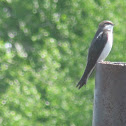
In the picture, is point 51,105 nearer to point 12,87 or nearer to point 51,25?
point 12,87

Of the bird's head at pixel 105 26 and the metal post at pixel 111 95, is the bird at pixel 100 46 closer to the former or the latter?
the bird's head at pixel 105 26

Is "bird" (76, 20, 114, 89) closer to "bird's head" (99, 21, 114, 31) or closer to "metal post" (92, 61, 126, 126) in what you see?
"bird's head" (99, 21, 114, 31)

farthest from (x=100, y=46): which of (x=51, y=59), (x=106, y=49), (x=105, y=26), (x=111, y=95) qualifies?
(x=51, y=59)

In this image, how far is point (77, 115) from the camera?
1316 cm

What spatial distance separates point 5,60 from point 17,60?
691 mm

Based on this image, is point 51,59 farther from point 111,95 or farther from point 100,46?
point 111,95

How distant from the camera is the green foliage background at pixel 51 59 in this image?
1287 cm

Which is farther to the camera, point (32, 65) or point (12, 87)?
point (32, 65)

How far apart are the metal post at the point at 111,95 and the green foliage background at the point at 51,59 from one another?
936 centimetres

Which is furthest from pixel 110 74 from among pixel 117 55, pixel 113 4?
pixel 113 4

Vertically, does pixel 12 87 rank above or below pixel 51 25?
below

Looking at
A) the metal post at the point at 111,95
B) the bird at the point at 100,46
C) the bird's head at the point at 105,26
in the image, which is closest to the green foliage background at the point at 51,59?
the bird's head at the point at 105,26

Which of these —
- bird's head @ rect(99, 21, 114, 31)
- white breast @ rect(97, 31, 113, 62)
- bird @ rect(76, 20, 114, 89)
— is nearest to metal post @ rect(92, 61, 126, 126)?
bird @ rect(76, 20, 114, 89)

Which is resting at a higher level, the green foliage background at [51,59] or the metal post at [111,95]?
the metal post at [111,95]
